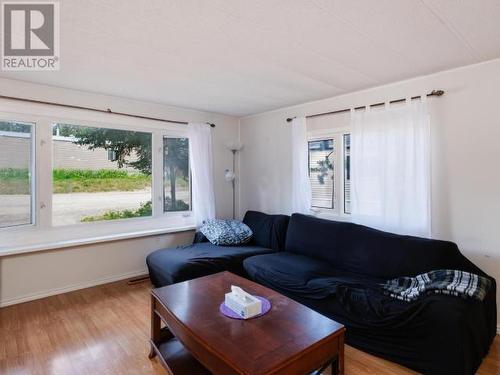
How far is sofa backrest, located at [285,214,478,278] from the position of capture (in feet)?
7.75

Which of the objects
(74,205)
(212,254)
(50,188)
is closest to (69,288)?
(74,205)

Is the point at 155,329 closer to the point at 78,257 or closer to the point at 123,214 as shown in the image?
the point at 78,257

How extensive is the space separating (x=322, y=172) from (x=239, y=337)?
2532mm

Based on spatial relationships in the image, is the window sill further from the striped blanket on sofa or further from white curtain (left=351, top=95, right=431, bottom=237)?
the striped blanket on sofa

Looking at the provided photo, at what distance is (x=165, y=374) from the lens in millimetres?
1902

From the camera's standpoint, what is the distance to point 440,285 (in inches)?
79.8

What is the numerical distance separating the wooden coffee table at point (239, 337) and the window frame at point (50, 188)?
5.89 feet

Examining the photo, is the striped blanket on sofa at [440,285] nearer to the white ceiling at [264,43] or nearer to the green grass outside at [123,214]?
the white ceiling at [264,43]

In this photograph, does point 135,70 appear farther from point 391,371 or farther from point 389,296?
point 391,371

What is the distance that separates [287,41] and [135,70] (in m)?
1.41

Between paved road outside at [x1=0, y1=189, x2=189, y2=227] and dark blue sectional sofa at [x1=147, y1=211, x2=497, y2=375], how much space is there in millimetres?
905

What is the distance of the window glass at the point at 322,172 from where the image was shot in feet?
11.8

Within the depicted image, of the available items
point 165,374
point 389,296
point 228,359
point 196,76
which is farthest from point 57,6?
point 389,296

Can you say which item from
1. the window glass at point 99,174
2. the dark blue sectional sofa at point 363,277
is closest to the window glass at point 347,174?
the dark blue sectional sofa at point 363,277
